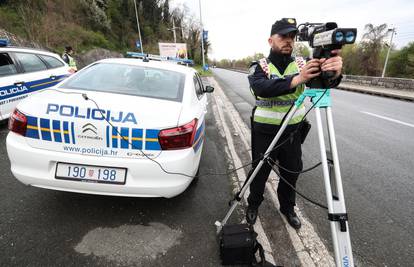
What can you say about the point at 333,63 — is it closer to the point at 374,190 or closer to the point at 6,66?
the point at 374,190

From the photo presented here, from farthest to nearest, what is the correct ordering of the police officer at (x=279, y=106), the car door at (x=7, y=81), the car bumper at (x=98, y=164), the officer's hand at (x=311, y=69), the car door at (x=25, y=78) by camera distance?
the car door at (x=25, y=78), the car door at (x=7, y=81), the car bumper at (x=98, y=164), the police officer at (x=279, y=106), the officer's hand at (x=311, y=69)

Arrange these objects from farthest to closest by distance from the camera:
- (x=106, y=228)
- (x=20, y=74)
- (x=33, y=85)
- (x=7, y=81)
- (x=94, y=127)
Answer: (x=33, y=85)
(x=20, y=74)
(x=7, y=81)
(x=106, y=228)
(x=94, y=127)

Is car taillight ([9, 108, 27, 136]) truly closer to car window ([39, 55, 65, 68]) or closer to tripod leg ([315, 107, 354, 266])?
tripod leg ([315, 107, 354, 266])

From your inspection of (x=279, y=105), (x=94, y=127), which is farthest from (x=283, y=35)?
(x=94, y=127)

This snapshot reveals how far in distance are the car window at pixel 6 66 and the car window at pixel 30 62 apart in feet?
0.67

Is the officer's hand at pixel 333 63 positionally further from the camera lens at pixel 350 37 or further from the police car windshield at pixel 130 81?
the police car windshield at pixel 130 81

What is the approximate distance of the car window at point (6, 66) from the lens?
159 inches

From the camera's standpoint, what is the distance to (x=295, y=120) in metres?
1.90

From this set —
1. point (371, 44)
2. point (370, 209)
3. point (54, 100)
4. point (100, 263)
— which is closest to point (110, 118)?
point (54, 100)

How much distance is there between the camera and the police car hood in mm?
1812

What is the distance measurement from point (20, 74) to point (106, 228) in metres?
4.01

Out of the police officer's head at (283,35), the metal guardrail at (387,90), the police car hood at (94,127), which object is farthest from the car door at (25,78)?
the metal guardrail at (387,90)

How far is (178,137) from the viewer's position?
6.32ft

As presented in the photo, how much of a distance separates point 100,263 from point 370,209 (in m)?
2.68
